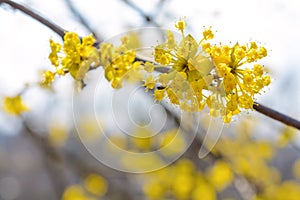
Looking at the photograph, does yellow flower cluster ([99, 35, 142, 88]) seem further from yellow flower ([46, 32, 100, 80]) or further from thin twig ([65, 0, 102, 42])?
thin twig ([65, 0, 102, 42])

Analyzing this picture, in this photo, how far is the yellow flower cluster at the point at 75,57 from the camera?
4.25ft

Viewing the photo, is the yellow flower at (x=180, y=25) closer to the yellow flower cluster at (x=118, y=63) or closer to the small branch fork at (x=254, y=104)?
the yellow flower cluster at (x=118, y=63)

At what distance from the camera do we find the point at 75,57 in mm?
1310

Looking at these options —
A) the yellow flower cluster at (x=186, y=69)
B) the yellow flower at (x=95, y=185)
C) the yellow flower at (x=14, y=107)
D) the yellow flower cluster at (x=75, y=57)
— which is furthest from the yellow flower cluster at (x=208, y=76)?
the yellow flower at (x=95, y=185)

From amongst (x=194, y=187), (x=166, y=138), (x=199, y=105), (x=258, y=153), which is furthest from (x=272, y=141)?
(x=199, y=105)

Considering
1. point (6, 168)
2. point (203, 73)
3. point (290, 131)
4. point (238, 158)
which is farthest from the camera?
point (6, 168)

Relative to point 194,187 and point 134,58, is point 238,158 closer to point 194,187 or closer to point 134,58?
point 194,187

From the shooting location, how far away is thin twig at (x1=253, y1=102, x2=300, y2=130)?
4.17 feet

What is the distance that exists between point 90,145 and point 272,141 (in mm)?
1730

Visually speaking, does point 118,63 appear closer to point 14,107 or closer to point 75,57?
point 75,57

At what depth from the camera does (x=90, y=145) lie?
4.29 meters

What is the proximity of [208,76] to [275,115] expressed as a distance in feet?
0.73

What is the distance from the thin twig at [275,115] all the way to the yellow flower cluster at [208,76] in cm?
3

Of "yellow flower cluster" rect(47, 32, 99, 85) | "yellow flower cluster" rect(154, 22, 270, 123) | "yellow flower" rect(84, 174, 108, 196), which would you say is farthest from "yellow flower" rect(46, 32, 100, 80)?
"yellow flower" rect(84, 174, 108, 196)
